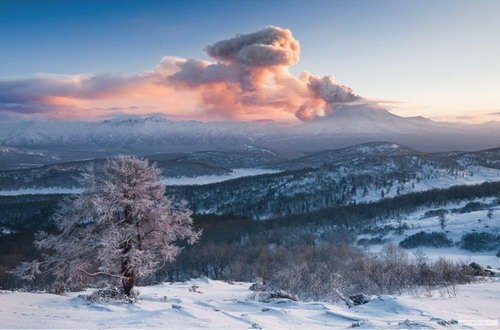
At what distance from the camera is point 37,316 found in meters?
14.6

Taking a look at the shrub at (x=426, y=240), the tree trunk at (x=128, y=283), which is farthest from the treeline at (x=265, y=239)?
the tree trunk at (x=128, y=283)

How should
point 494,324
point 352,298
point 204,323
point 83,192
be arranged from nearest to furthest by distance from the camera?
point 494,324 → point 204,323 → point 352,298 → point 83,192

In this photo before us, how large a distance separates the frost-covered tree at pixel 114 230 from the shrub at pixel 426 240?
85394mm

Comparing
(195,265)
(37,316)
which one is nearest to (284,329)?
(37,316)


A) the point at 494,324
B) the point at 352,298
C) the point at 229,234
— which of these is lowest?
the point at 229,234

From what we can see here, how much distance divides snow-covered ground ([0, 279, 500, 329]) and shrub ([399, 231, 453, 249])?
3172 inches

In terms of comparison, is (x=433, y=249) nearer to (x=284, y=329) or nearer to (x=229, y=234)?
(x=229, y=234)

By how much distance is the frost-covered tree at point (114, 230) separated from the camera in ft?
64.9

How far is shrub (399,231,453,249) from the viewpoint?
93.0 metres

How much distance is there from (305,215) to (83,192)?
435 feet

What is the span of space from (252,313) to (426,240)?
89115mm

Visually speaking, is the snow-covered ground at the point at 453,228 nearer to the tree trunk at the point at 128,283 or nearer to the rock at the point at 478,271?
the rock at the point at 478,271

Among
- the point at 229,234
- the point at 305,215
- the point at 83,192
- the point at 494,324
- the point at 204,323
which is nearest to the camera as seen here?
the point at 494,324

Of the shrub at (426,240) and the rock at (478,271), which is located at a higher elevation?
the rock at (478,271)
